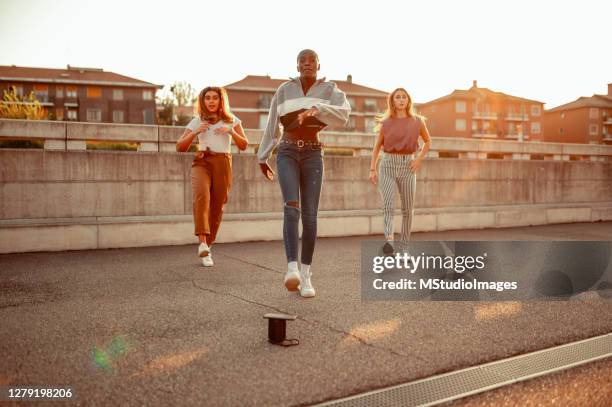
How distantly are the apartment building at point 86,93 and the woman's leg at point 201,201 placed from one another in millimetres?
70317

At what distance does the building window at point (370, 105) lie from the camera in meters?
84.0

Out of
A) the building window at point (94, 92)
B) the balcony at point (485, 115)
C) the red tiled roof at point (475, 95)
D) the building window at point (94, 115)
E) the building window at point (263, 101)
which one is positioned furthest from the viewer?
the balcony at point (485, 115)

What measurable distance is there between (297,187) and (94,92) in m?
77.7

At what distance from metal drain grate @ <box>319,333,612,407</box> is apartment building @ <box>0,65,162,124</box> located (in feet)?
244

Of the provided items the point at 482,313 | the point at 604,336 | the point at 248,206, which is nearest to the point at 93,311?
the point at 482,313

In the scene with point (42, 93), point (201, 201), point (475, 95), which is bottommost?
point (201, 201)

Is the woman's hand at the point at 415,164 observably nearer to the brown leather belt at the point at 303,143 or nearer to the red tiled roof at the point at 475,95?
the brown leather belt at the point at 303,143

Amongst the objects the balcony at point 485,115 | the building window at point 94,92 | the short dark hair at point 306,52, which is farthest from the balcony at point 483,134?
the short dark hair at point 306,52

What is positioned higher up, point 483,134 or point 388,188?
point 483,134

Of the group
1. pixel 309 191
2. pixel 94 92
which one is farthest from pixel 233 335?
pixel 94 92

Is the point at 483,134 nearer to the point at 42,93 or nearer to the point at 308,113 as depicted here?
the point at 42,93

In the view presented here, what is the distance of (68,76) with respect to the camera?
75062 millimetres

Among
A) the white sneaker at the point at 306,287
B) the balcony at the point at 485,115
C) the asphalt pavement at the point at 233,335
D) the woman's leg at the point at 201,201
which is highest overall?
the balcony at the point at 485,115

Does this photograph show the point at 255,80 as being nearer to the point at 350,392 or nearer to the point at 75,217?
the point at 75,217
